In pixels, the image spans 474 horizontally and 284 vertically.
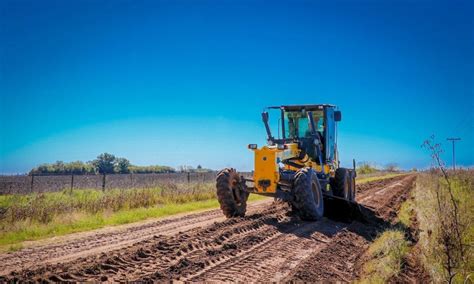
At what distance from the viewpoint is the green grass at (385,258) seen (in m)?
6.47

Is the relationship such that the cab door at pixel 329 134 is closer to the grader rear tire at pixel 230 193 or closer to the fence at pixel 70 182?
the grader rear tire at pixel 230 193

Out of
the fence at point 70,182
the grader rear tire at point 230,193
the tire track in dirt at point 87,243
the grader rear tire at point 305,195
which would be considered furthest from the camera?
the fence at point 70,182

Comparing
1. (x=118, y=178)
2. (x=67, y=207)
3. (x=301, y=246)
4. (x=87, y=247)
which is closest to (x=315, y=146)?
(x=301, y=246)

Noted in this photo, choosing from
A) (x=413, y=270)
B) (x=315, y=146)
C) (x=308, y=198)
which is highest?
(x=315, y=146)

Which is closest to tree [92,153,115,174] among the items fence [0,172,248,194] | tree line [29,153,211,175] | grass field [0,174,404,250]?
tree line [29,153,211,175]

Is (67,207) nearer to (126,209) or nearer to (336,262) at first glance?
(126,209)

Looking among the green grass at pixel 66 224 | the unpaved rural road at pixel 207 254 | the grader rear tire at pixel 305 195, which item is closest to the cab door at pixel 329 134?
the grader rear tire at pixel 305 195

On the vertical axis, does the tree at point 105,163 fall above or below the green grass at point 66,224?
above

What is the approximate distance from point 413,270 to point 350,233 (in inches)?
124

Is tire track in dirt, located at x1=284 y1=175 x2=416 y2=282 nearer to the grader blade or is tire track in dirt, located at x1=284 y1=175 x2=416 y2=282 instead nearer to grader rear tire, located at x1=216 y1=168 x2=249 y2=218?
the grader blade

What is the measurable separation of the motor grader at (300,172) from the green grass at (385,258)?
224cm

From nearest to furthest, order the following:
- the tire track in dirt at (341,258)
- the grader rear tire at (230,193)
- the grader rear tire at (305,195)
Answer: the tire track in dirt at (341,258), the grader rear tire at (305,195), the grader rear tire at (230,193)

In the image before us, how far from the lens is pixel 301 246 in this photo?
8.30 meters

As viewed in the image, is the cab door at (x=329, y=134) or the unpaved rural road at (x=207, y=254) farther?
the cab door at (x=329, y=134)
